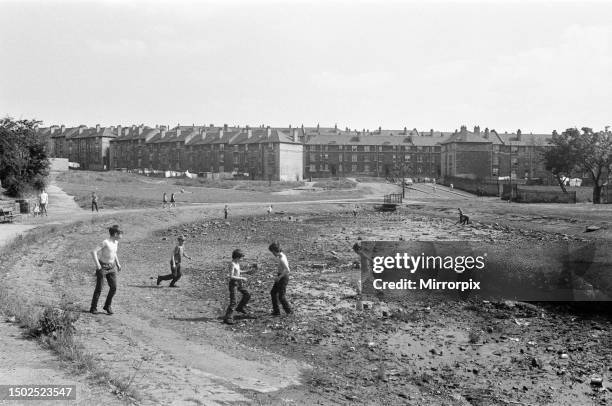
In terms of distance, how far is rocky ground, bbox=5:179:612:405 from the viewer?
31.1ft

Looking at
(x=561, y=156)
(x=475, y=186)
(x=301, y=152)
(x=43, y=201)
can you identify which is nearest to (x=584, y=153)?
(x=561, y=156)

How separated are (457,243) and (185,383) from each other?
2152 centimetres

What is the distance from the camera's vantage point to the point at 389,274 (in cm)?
1895

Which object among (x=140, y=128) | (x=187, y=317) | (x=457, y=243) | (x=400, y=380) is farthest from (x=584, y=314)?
(x=140, y=128)

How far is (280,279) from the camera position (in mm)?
13336

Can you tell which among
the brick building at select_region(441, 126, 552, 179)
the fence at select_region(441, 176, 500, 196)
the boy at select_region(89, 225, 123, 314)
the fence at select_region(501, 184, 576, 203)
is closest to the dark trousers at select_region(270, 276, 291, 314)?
the boy at select_region(89, 225, 123, 314)

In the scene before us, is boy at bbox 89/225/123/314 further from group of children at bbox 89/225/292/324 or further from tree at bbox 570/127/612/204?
tree at bbox 570/127/612/204

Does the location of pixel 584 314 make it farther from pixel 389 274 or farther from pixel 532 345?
pixel 389 274

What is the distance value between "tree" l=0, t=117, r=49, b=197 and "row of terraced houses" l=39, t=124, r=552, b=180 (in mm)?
50428

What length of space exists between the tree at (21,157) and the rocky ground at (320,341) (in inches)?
714

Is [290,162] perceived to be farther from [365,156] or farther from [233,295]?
[233,295]

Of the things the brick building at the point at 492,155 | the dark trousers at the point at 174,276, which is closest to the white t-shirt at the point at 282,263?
the dark trousers at the point at 174,276

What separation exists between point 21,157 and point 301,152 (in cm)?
6350

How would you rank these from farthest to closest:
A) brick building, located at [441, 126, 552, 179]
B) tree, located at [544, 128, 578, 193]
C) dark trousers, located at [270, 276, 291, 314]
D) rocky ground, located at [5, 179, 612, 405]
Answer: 1. brick building, located at [441, 126, 552, 179]
2. tree, located at [544, 128, 578, 193]
3. dark trousers, located at [270, 276, 291, 314]
4. rocky ground, located at [5, 179, 612, 405]
